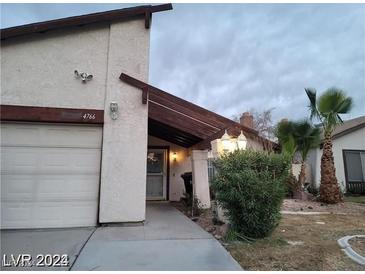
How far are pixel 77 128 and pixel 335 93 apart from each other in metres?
10.1

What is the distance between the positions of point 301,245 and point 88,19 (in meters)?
7.37

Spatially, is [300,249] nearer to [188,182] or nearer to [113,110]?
[113,110]

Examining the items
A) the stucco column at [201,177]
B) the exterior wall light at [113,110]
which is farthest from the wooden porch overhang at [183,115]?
the stucco column at [201,177]

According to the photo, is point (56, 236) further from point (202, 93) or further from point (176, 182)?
point (202, 93)

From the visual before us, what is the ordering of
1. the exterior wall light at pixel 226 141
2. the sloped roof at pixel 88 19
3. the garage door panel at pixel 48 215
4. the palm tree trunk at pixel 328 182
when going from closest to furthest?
the garage door panel at pixel 48 215, the sloped roof at pixel 88 19, the exterior wall light at pixel 226 141, the palm tree trunk at pixel 328 182

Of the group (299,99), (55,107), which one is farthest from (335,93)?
(299,99)

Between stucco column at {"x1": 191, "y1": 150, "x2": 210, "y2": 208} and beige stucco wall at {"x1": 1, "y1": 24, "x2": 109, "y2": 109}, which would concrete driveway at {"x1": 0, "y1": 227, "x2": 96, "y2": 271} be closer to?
beige stucco wall at {"x1": 1, "y1": 24, "x2": 109, "y2": 109}

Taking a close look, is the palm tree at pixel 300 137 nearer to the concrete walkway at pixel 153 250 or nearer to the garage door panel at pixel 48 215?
the concrete walkway at pixel 153 250

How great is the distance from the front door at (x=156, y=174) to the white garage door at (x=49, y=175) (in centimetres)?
578

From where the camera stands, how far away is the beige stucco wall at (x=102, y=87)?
6.53m

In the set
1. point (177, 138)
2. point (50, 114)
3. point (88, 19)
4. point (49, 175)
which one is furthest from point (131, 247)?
point (177, 138)

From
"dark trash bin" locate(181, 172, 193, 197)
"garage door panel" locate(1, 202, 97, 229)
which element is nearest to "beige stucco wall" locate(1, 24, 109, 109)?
"garage door panel" locate(1, 202, 97, 229)

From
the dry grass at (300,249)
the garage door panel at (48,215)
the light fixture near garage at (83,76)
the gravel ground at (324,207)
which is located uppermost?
the light fixture near garage at (83,76)

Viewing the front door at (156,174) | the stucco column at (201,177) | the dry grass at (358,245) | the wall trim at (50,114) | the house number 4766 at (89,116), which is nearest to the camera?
the dry grass at (358,245)
